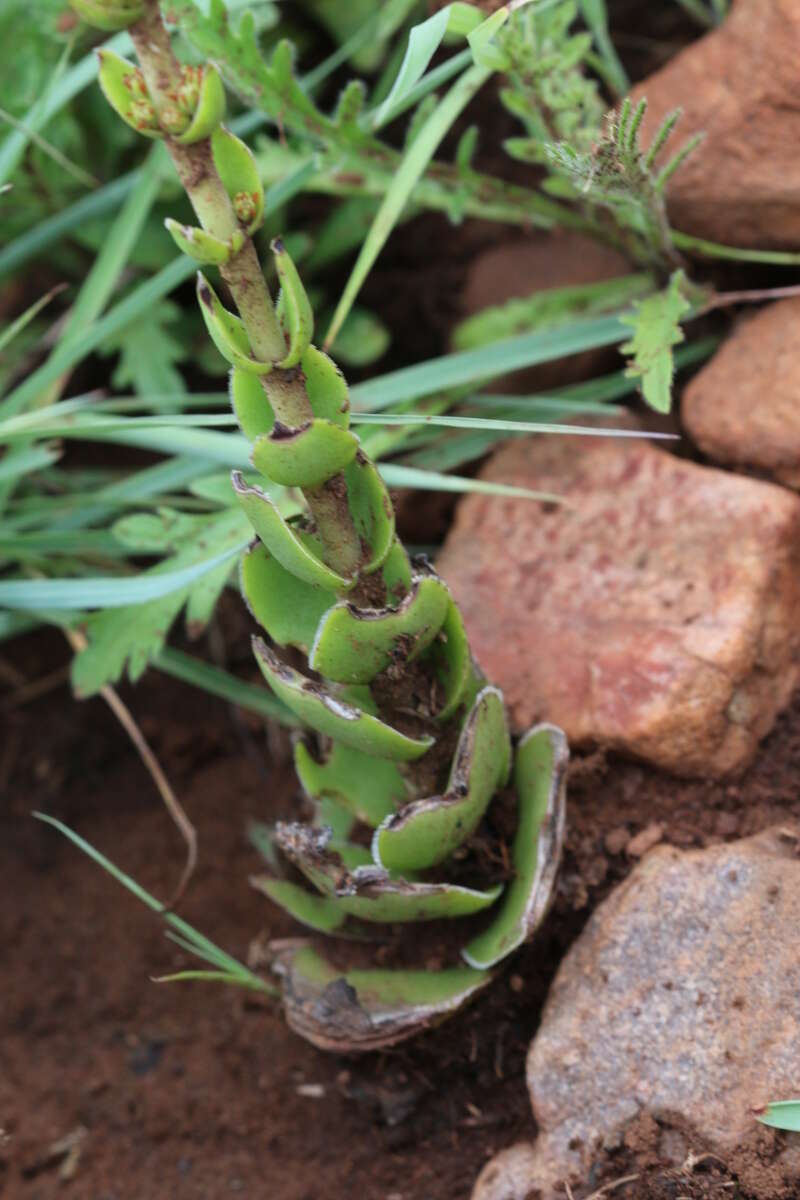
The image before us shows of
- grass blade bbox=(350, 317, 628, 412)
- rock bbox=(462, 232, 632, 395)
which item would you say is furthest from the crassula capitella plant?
rock bbox=(462, 232, 632, 395)

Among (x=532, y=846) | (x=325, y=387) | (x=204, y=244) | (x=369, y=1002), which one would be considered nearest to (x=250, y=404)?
(x=325, y=387)

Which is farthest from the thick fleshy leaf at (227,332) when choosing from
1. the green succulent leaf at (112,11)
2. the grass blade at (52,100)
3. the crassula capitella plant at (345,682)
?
the grass blade at (52,100)

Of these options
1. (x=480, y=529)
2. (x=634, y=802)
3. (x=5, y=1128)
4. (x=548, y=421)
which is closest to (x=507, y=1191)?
(x=634, y=802)

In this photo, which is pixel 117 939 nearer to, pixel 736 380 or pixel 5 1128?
pixel 5 1128

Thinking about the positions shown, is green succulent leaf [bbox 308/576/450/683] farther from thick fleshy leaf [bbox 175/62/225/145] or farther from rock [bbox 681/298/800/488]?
rock [bbox 681/298/800/488]

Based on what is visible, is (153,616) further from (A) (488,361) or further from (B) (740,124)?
(B) (740,124)
